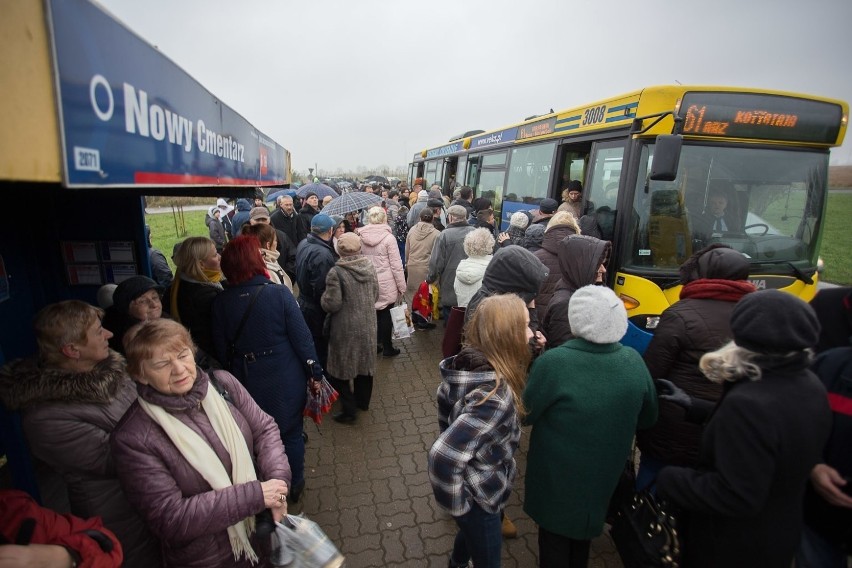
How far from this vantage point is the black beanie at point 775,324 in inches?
60.3

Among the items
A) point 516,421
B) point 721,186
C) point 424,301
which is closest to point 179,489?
point 516,421

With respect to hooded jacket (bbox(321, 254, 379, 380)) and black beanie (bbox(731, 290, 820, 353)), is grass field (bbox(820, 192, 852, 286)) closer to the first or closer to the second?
black beanie (bbox(731, 290, 820, 353))

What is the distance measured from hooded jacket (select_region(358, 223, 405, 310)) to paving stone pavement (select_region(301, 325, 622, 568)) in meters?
1.17

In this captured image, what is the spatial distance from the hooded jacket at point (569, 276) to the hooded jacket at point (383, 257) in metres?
2.31

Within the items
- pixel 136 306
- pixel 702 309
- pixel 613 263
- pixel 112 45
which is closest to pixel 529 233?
pixel 613 263

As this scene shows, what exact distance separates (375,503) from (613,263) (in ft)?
10.5

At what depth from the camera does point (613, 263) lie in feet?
14.4

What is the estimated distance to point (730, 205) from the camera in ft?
13.9

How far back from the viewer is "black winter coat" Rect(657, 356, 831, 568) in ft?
5.05

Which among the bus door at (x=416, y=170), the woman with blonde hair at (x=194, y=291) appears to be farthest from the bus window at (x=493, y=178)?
the bus door at (x=416, y=170)

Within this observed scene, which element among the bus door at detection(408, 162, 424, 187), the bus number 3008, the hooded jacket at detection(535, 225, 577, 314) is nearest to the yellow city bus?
the bus number 3008

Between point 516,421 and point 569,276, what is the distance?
1.54m

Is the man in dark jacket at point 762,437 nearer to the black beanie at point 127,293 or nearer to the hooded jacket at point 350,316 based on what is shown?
the hooded jacket at point 350,316

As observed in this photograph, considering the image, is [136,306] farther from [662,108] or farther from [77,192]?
[662,108]
